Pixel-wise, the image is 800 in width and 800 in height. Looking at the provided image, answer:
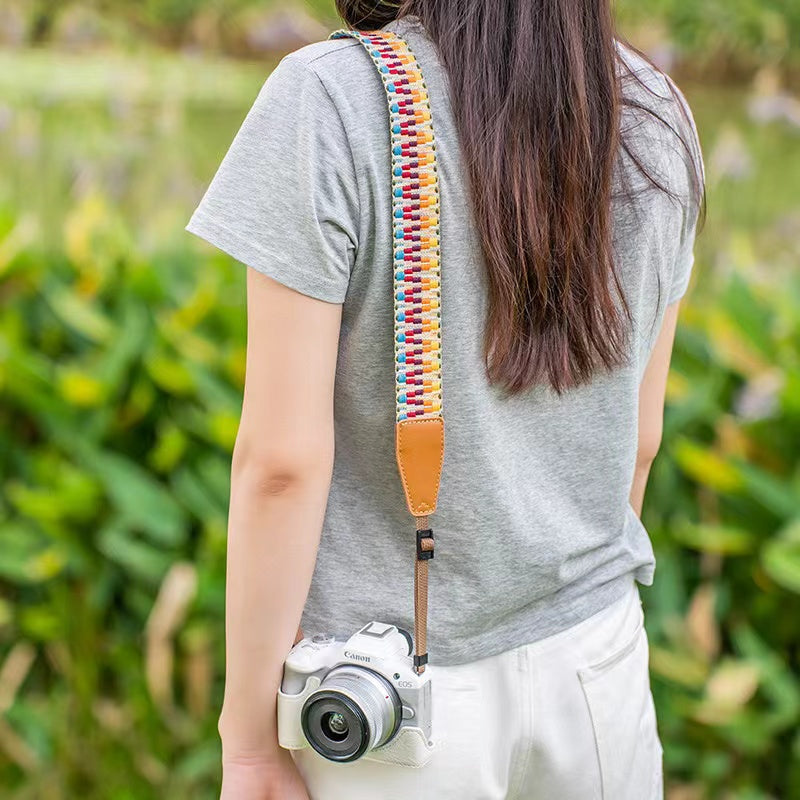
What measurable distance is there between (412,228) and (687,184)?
14.0 inches

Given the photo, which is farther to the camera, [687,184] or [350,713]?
[687,184]

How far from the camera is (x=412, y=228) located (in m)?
0.97

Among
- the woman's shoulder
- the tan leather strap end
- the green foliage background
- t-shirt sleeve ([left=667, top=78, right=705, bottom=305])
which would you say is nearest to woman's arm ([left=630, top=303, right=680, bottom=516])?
t-shirt sleeve ([left=667, top=78, right=705, bottom=305])

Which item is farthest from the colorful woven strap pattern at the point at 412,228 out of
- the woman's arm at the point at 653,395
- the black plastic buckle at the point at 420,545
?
the woman's arm at the point at 653,395

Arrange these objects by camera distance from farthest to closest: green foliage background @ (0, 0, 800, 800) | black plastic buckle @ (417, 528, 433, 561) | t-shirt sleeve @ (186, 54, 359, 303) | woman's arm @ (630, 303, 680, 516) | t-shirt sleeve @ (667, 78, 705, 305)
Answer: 1. green foliage background @ (0, 0, 800, 800)
2. woman's arm @ (630, 303, 680, 516)
3. t-shirt sleeve @ (667, 78, 705, 305)
4. black plastic buckle @ (417, 528, 433, 561)
5. t-shirt sleeve @ (186, 54, 359, 303)

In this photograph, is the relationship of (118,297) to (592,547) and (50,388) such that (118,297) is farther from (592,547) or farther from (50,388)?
(592,547)

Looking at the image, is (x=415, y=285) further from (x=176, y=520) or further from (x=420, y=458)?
(x=176, y=520)

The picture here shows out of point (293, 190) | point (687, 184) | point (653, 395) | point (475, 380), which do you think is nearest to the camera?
point (293, 190)

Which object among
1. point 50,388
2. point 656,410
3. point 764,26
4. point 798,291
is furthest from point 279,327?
point 764,26

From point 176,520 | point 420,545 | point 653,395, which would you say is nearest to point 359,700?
point 420,545

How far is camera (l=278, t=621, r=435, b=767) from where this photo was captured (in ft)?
3.35

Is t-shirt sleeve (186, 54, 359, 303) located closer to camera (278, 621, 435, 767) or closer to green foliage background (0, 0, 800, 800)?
camera (278, 621, 435, 767)

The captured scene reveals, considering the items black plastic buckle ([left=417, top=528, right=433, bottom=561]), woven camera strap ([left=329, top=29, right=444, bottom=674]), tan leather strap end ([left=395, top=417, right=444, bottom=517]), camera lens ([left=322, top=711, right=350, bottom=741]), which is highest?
woven camera strap ([left=329, top=29, right=444, bottom=674])

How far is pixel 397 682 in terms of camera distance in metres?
1.05
